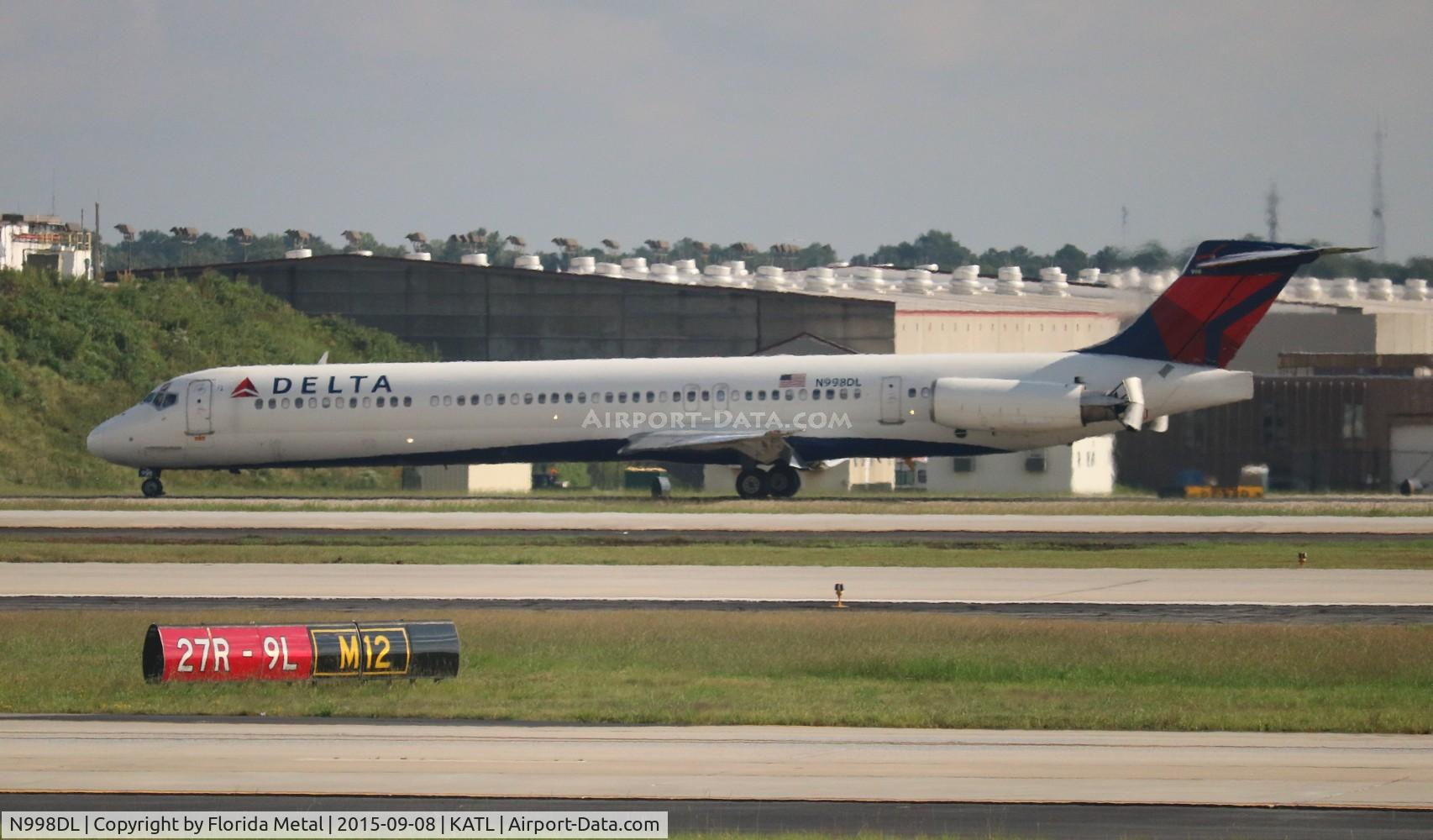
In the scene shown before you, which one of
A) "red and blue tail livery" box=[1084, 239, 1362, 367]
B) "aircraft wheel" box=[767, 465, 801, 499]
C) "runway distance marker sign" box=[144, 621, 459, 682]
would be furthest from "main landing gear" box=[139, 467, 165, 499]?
"runway distance marker sign" box=[144, 621, 459, 682]

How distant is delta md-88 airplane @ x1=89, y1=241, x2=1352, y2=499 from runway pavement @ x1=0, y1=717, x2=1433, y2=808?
28.8 metres

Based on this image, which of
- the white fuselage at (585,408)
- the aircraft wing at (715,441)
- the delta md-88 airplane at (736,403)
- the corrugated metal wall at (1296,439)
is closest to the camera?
the delta md-88 airplane at (736,403)

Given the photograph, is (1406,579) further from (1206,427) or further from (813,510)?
(1206,427)

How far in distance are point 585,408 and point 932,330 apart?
979 inches

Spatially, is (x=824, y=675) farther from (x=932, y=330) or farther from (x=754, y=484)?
(x=932, y=330)

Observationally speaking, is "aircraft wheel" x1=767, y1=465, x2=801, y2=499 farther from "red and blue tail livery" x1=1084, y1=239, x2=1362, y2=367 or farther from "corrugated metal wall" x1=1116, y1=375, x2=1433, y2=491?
"corrugated metal wall" x1=1116, y1=375, x2=1433, y2=491

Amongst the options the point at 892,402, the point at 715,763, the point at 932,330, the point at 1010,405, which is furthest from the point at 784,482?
the point at 715,763

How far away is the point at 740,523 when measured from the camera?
39.6 meters

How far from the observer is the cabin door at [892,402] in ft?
152

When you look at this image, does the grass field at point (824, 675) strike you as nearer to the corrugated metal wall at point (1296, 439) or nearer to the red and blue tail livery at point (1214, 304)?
the red and blue tail livery at point (1214, 304)

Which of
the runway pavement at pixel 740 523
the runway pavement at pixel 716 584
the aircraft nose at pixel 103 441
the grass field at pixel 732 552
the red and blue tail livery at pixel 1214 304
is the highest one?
the red and blue tail livery at pixel 1214 304

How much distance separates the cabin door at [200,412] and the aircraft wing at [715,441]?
11582mm

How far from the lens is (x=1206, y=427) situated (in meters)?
52.5

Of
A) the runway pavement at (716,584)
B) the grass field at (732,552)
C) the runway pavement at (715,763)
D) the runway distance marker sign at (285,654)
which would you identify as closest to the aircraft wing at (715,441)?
the grass field at (732,552)
